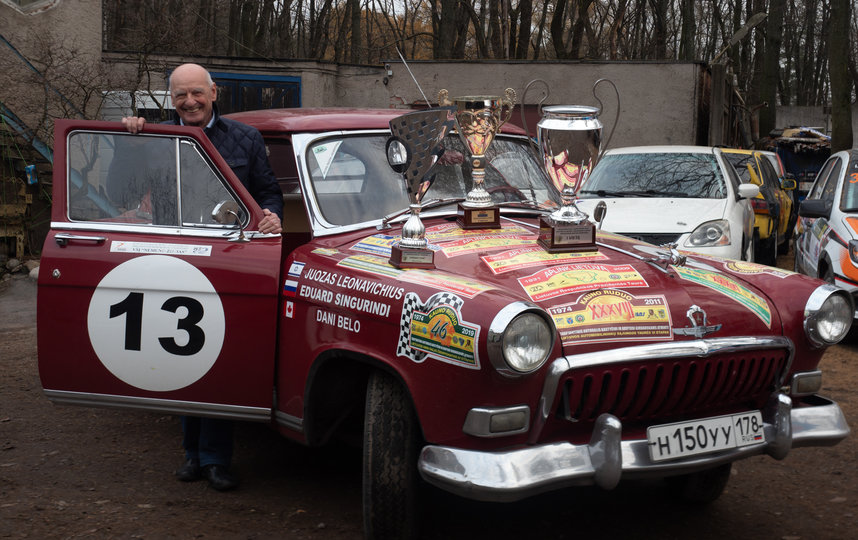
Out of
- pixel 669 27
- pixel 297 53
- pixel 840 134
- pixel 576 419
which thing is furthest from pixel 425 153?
pixel 669 27

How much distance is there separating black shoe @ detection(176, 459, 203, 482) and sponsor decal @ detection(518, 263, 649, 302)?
6.69 feet

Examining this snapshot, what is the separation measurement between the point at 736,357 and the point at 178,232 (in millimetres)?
2471

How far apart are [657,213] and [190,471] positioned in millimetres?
5085

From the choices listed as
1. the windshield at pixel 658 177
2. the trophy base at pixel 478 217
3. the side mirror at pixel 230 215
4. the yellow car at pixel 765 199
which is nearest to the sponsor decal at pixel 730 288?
the trophy base at pixel 478 217

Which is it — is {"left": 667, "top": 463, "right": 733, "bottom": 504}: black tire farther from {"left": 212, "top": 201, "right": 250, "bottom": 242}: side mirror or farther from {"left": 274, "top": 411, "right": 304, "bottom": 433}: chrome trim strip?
{"left": 212, "top": 201, "right": 250, "bottom": 242}: side mirror

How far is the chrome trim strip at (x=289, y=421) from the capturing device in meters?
3.99

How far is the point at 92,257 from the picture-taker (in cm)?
415

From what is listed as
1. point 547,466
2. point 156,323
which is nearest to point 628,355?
point 547,466

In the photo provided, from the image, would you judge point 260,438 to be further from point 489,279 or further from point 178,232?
point 489,279

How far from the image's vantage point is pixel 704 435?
3418mm

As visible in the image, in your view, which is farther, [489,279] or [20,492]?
[20,492]

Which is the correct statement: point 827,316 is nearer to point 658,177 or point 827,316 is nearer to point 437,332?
point 437,332

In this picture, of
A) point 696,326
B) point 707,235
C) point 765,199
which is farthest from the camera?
point 765,199

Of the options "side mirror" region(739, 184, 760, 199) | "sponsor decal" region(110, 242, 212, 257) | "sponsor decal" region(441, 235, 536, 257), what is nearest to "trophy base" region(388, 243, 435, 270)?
"sponsor decal" region(441, 235, 536, 257)
